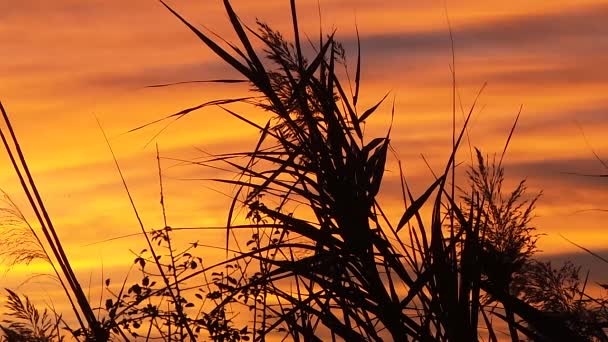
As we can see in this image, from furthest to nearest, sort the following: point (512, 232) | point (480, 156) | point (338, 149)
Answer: point (480, 156)
point (512, 232)
point (338, 149)

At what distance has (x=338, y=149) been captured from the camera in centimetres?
257

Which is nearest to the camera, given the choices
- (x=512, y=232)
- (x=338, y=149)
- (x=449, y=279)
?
(x=449, y=279)

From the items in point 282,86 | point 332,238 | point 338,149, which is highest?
point 282,86

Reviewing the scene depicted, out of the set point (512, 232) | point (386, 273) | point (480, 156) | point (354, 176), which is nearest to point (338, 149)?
point (354, 176)

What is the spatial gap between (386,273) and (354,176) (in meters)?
0.25

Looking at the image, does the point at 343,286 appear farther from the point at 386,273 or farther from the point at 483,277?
the point at 483,277

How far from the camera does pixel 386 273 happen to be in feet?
8.12

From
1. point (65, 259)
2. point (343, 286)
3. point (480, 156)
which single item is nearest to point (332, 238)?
point (343, 286)

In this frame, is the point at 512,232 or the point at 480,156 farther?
the point at 480,156

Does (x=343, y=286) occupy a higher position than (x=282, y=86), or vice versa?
(x=282, y=86)

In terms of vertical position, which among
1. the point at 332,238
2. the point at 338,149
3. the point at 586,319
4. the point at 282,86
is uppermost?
the point at 282,86

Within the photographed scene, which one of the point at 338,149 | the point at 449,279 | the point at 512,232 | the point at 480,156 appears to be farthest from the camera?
the point at 480,156

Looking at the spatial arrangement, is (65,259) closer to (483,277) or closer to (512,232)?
(483,277)

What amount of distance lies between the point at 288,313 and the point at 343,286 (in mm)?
153
